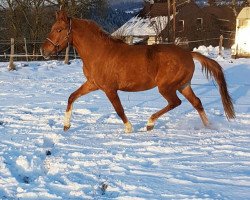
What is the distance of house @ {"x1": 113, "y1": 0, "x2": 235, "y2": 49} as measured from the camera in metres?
44.0

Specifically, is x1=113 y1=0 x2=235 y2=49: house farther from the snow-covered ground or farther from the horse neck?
the horse neck

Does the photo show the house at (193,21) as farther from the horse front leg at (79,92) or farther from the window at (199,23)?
the horse front leg at (79,92)

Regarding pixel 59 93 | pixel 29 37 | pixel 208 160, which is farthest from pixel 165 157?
pixel 29 37

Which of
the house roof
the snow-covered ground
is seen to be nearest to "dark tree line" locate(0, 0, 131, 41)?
the house roof

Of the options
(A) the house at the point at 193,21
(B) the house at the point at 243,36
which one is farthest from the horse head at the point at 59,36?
(A) the house at the point at 193,21

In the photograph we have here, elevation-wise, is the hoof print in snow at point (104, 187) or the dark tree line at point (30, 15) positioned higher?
the dark tree line at point (30, 15)

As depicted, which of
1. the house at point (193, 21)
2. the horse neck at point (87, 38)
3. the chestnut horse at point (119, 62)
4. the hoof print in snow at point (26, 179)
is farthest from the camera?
the house at point (193, 21)

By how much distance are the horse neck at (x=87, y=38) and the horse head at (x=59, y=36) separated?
4.3 inches

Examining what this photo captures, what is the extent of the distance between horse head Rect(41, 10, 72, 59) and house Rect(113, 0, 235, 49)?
3458 centimetres

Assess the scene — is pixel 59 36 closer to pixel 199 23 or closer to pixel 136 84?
pixel 136 84

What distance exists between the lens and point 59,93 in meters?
11.6

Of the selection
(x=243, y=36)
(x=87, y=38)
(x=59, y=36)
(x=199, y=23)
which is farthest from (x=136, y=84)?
(x=199, y=23)

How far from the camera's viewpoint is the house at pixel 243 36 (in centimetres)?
2514

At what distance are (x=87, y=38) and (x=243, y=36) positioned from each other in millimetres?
20217
